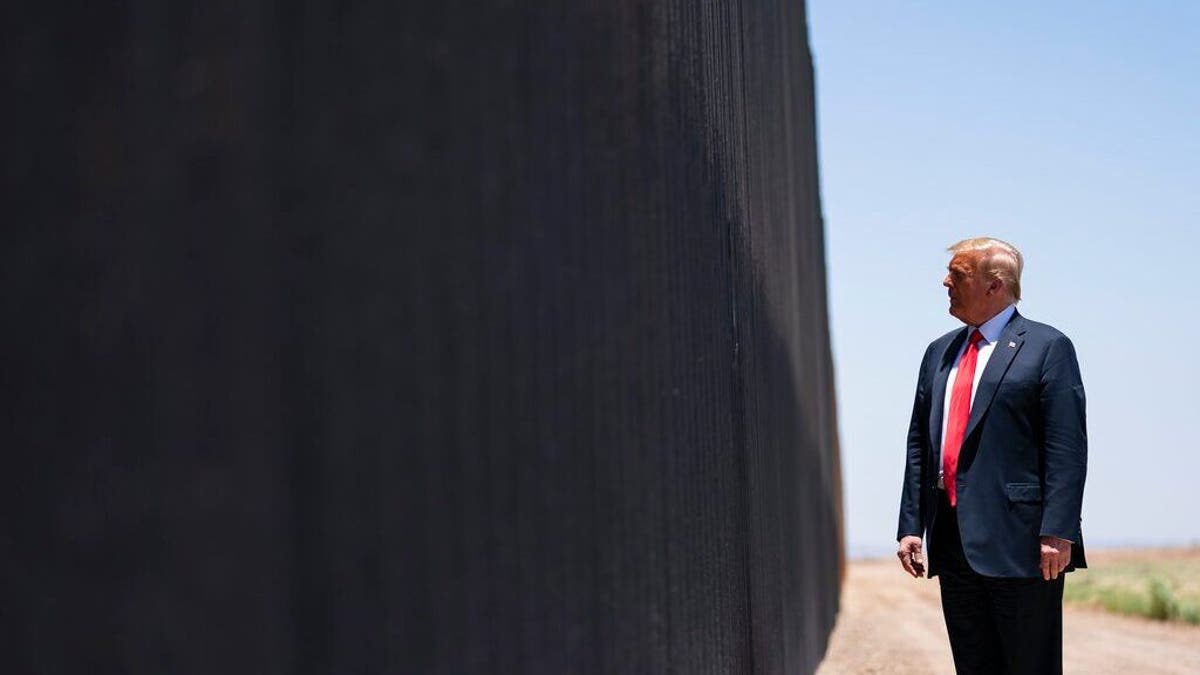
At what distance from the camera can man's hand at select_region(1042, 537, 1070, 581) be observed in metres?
4.68

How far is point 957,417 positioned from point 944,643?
9799 mm

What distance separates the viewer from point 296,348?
9.55 ft

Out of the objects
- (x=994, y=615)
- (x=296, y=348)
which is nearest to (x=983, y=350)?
(x=994, y=615)

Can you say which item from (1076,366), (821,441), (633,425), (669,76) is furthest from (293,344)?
(821,441)

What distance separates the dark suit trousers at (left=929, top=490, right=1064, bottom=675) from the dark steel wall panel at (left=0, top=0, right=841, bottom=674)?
68.7 inches

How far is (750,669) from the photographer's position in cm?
564

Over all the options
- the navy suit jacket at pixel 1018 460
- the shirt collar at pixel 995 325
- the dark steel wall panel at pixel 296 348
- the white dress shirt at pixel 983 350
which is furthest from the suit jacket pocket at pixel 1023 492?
the dark steel wall panel at pixel 296 348

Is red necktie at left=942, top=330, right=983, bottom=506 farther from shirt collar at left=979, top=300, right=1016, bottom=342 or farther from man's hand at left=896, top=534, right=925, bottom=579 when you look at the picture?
man's hand at left=896, top=534, right=925, bottom=579

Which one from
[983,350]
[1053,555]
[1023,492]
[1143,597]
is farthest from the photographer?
[1143,597]

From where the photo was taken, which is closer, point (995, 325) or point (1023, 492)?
point (1023, 492)

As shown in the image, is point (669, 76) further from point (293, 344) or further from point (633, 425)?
point (293, 344)

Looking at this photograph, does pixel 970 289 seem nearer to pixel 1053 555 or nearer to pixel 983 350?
pixel 983 350

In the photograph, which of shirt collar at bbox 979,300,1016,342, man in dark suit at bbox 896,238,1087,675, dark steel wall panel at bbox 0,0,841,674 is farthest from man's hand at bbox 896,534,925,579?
dark steel wall panel at bbox 0,0,841,674

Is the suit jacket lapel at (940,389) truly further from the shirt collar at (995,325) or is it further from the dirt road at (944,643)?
the dirt road at (944,643)
